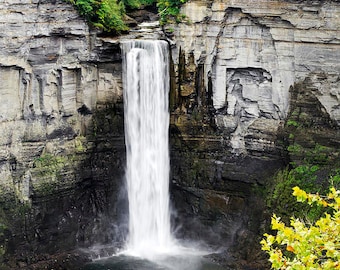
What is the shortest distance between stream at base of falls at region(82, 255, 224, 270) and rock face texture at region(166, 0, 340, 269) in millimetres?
1673

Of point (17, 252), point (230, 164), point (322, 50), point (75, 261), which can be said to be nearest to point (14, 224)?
point (17, 252)

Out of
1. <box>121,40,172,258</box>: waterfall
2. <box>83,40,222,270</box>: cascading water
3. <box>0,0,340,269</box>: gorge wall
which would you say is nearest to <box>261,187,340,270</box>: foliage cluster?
<box>0,0,340,269</box>: gorge wall

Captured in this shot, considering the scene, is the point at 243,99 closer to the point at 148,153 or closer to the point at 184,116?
the point at 184,116

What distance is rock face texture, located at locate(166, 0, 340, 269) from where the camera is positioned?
2247 cm

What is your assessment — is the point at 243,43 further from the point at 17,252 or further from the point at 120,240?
the point at 17,252

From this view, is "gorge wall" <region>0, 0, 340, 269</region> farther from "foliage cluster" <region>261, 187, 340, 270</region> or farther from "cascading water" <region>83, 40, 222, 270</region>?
"foliage cluster" <region>261, 187, 340, 270</region>

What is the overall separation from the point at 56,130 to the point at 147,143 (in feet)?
12.0

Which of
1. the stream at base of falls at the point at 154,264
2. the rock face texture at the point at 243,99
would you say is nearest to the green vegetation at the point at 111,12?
the rock face texture at the point at 243,99

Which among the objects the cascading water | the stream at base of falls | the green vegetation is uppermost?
the green vegetation

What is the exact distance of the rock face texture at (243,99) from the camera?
22469 mm

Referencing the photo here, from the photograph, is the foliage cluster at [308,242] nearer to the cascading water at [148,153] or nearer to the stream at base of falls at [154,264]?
the stream at base of falls at [154,264]

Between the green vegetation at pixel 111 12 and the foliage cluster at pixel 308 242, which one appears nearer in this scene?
the foliage cluster at pixel 308 242

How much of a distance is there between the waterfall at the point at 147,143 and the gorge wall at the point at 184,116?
0.52m

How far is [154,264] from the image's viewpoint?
2255 centimetres
